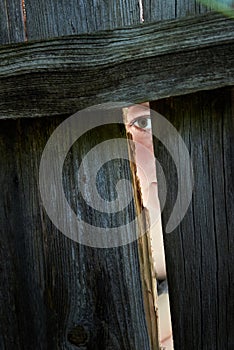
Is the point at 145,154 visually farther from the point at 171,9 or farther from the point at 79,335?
the point at 171,9

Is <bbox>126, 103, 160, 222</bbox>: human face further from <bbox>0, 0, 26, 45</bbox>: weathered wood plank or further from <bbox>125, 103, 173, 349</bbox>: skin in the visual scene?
<bbox>0, 0, 26, 45</bbox>: weathered wood plank

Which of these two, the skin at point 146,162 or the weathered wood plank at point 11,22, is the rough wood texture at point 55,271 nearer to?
the weathered wood plank at point 11,22

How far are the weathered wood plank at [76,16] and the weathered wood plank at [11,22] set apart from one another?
0.03 meters

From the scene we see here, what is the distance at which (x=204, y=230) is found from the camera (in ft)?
6.15

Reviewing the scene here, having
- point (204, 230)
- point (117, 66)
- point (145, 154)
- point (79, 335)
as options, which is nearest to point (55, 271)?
point (79, 335)

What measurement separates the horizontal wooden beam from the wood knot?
714mm

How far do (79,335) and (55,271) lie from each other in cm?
22

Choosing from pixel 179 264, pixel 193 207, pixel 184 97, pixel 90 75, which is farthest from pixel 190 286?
pixel 90 75

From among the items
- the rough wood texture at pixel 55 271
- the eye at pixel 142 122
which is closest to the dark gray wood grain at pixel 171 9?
the rough wood texture at pixel 55 271

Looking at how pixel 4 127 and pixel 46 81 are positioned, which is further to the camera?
pixel 4 127

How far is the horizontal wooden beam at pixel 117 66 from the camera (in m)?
1.66

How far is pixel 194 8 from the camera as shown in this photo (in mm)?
1729

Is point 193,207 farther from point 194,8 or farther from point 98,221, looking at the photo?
point 194,8

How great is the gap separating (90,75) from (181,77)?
254 mm
